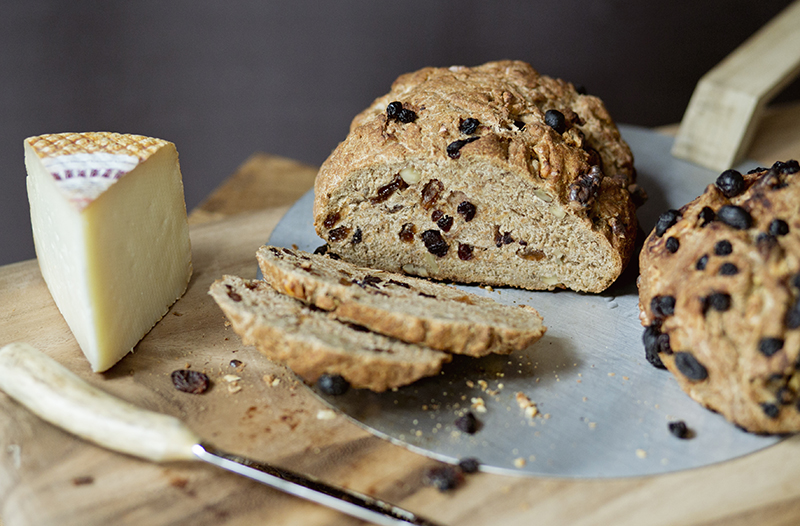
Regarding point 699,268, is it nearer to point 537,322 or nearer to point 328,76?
point 537,322

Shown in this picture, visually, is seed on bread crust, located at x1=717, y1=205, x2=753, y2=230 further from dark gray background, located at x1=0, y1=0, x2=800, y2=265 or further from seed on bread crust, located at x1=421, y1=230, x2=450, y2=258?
dark gray background, located at x1=0, y1=0, x2=800, y2=265

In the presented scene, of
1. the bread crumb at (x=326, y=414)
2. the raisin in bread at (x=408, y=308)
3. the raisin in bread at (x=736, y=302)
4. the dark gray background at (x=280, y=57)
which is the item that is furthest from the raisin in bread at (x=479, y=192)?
the dark gray background at (x=280, y=57)

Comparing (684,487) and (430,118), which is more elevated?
(430,118)

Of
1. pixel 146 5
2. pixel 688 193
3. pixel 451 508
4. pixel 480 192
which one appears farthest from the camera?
pixel 146 5

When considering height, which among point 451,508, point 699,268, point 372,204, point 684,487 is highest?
point 699,268

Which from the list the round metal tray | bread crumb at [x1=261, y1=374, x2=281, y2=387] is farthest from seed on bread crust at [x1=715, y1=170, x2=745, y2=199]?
bread crumb at [x1=261, y1=374, x2=281, y2=387]

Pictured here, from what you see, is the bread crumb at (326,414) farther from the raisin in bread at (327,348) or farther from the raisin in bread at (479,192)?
the raisin in bread at (479,192)

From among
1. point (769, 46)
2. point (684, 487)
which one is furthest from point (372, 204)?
point (769, 46)
